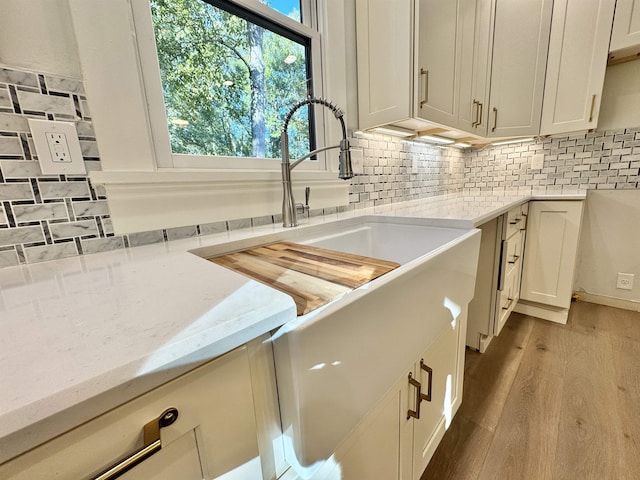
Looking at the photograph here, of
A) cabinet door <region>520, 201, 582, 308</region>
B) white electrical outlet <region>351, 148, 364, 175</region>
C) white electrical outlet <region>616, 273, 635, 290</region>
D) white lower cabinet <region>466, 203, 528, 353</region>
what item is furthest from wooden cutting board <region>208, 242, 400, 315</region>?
white electrical outlet <region>616, 273, 635, 290</region>

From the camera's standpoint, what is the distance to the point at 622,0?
164cm

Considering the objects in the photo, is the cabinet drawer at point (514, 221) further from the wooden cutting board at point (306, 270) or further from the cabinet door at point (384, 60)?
the wooden cutting board at point (306, 270)

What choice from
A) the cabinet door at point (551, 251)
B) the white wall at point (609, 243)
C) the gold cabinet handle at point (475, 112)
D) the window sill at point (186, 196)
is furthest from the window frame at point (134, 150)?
the white wall at point (609, 243)

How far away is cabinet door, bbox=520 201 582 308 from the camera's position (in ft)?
6.02

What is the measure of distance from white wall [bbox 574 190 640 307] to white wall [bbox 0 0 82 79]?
3.14 metres

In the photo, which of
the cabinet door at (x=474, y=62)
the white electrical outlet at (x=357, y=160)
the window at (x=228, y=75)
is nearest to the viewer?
the window at (x=228, y=75)

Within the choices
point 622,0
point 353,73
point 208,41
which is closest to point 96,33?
point 208,41

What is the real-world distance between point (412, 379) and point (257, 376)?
20.1 inches

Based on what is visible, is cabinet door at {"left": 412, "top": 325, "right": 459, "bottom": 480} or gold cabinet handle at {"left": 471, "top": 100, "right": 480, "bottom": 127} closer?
cabinet door at {"left": 412, "top": 325, "right": 459, "bottom": 480}

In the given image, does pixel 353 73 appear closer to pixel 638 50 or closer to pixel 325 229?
pixel 325 229

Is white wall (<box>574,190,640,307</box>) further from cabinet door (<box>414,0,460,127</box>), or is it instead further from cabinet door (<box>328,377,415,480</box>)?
cabinet door (<box>328,377,415,480</box>)

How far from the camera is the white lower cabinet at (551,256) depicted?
1838mm

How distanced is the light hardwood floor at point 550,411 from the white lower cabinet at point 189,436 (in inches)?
39.4

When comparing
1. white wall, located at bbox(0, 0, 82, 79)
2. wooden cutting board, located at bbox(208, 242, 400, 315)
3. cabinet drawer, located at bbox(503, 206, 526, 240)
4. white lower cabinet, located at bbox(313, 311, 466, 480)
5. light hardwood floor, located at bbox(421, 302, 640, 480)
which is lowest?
light hardwood floor, located at bbox(421, 302, 640, 480)
